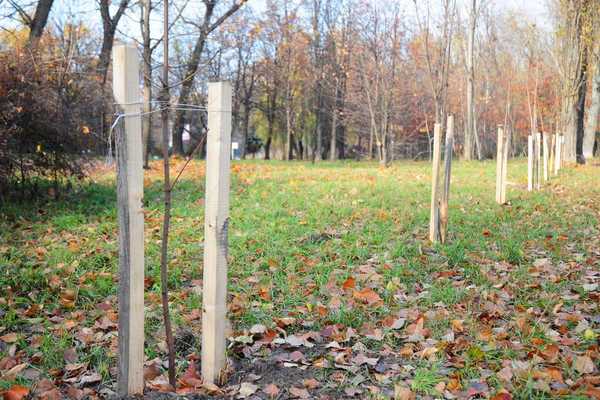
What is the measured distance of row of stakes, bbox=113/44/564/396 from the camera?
277cm

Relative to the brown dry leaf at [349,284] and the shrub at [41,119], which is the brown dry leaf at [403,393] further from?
the shrub at [41,119]

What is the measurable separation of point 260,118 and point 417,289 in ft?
126

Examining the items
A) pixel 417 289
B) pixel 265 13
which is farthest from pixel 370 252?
pixel 265 13

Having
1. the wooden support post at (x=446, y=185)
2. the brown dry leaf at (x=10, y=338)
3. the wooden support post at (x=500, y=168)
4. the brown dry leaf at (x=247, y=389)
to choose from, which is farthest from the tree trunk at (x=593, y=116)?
the brown dry leaf at (x=10, y=338)

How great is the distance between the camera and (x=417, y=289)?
4922 millimetres

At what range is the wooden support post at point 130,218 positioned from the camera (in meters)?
2.75

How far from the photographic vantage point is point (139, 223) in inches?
112

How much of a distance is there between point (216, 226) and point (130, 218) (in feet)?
1.64

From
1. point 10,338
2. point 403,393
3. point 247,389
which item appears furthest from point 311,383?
point 10,338

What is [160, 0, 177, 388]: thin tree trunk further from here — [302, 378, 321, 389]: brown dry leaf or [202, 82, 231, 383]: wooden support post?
[302, 378, 321, 389]: brown dry leaf

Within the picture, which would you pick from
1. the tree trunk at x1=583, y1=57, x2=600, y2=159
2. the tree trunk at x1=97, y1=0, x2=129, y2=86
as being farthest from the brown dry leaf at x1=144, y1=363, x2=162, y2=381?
the tree trunk at x1=583, y1=57, x2=600, y2=159

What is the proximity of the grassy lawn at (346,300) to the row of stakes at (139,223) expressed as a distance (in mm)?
387

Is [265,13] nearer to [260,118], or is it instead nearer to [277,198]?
[260,118]

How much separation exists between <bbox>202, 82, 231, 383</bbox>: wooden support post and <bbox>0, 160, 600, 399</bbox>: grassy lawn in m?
0.23
